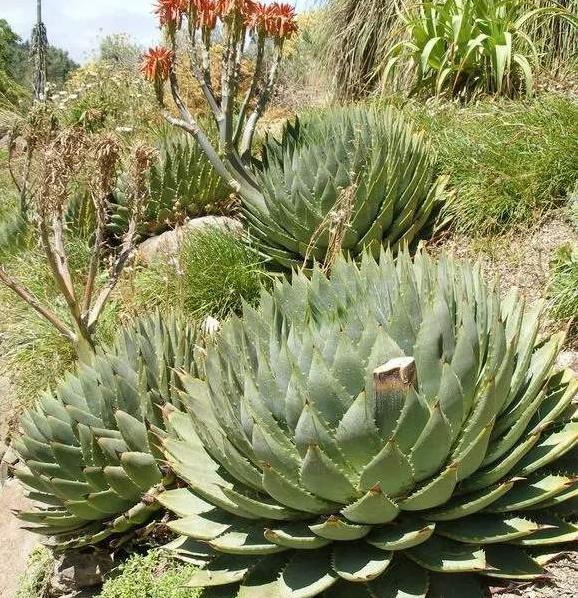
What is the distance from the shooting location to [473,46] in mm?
7410

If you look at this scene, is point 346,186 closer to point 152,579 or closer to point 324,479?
point 152,579

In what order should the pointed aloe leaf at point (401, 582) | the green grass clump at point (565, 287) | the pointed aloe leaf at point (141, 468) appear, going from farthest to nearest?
the green grass clump at point (565, 287) → the pointed aloe leaf at point (141, 468) → the pointed aloe leaf at point (401, 582)

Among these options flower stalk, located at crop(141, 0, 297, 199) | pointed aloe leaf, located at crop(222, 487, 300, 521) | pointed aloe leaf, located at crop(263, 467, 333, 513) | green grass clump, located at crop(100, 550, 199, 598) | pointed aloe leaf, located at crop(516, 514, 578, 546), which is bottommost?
green grass clump, located at crop(100, 550, 199, 598)

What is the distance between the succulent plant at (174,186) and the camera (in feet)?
21.6

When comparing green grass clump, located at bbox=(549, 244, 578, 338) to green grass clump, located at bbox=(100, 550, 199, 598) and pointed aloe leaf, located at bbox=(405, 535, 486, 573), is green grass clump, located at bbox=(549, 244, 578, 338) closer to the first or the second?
pointed aloe leaf, located at bbox=(405, 535, 486, 573)

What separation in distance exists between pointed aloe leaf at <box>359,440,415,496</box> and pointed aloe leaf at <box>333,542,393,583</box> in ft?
0.62

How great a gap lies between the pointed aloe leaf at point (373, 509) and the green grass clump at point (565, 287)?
218cm

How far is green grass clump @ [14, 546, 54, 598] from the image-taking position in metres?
3.55

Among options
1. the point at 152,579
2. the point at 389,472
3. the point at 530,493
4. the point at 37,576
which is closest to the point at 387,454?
the point at 389,472

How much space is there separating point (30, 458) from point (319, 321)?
1548 millimetres

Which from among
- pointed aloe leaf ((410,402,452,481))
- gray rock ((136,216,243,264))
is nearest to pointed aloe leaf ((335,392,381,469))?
pointed aloe leaf ((410,402,452,481))

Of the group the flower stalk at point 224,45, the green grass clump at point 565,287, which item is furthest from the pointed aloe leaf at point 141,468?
the flower stalk at point 224,45

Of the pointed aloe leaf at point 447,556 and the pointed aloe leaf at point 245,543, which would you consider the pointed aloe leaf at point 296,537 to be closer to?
the pointed aloe leaf at point 245,543

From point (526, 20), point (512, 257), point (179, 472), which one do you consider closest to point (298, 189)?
point (512, 257)
